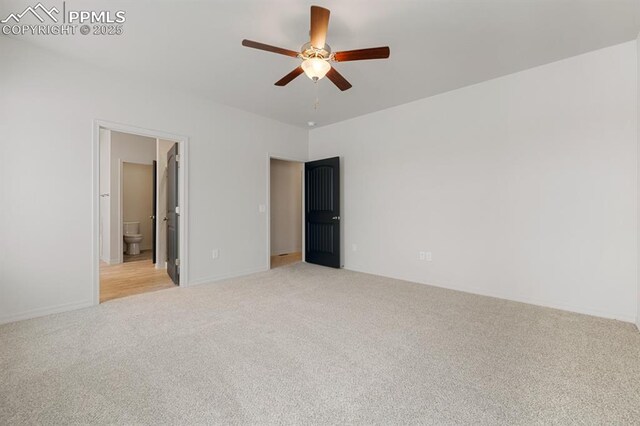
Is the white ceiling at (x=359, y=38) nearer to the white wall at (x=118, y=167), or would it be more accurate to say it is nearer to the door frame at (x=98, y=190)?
the door frame at (x=98, y=190)

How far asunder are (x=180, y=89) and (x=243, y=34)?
166 cm

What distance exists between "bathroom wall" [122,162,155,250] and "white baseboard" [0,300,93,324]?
161 inches

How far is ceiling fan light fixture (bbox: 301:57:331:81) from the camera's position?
87.6 inches

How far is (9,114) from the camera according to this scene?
2.60 m

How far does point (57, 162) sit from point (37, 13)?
1.28 meters

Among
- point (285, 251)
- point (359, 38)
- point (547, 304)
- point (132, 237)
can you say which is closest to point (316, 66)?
point (359, 38)

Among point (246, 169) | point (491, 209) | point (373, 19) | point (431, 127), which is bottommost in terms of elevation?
point (491, 209)

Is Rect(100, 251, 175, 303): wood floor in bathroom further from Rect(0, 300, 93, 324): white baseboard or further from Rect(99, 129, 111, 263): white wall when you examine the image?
Rect(99, 129, 111, 263): white wall

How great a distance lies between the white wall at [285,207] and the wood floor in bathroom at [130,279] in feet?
8.13

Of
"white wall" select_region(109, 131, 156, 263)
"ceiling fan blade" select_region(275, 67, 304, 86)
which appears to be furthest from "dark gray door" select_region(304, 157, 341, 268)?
"white wall" select_region(109, 131, 156, 263)

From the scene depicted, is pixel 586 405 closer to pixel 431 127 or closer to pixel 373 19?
pixel 373 19

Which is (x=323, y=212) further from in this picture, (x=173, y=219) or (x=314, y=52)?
(x=314, y=52)

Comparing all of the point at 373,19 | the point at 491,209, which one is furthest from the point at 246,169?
the point at 491,209

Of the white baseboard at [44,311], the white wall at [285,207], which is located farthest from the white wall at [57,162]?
the white wall at [285,207]
